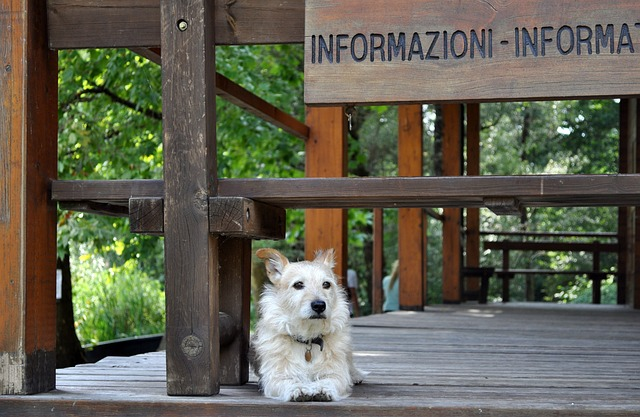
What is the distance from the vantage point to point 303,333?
3.94 metres

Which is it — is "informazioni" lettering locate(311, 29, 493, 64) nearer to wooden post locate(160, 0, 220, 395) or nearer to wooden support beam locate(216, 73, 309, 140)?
wooden post locate(160, 0, 220, 395)

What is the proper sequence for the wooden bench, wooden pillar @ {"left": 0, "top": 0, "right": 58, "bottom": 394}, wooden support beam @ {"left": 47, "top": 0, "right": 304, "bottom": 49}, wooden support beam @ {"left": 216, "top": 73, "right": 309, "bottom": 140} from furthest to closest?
1. the wooden bench
2. wooden support beam @ {"left": 216, "top": 73, "right": 309, "bottom": 140}
3. wooden support beam @ {"left": 47, "top": 0, "right": 304, "bottom": 49}
4. wooden pillar @ {"left": 0, "top": 0, "right": 58, "bottom": 394}

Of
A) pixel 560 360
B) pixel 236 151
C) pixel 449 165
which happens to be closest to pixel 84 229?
pixel 236 151

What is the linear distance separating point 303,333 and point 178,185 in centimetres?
79

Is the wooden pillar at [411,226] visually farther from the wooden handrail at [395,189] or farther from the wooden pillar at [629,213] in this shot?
the wooden handrail at [395,189]

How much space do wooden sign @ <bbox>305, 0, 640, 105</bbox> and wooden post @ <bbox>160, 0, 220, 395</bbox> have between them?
17.8 inches

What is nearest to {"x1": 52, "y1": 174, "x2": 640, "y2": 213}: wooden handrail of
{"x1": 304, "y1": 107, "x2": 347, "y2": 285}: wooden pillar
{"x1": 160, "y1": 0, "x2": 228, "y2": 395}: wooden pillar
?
{"x1": 160, "y1": 0, "x2": 228, "y2": 395}: wooden pillar

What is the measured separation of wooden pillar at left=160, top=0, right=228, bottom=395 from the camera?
3.77 m

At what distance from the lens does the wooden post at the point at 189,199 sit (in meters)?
3.77

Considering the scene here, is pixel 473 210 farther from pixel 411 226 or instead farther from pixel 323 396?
pixel 323 396

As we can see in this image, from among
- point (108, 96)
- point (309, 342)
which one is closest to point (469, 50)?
point (309, 342)

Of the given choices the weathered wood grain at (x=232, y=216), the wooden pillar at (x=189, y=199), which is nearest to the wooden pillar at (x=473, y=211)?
the weathered wood grain at (x=232, y=216)

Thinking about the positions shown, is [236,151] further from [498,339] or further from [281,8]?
[281,8]

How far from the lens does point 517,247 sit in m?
14.1
